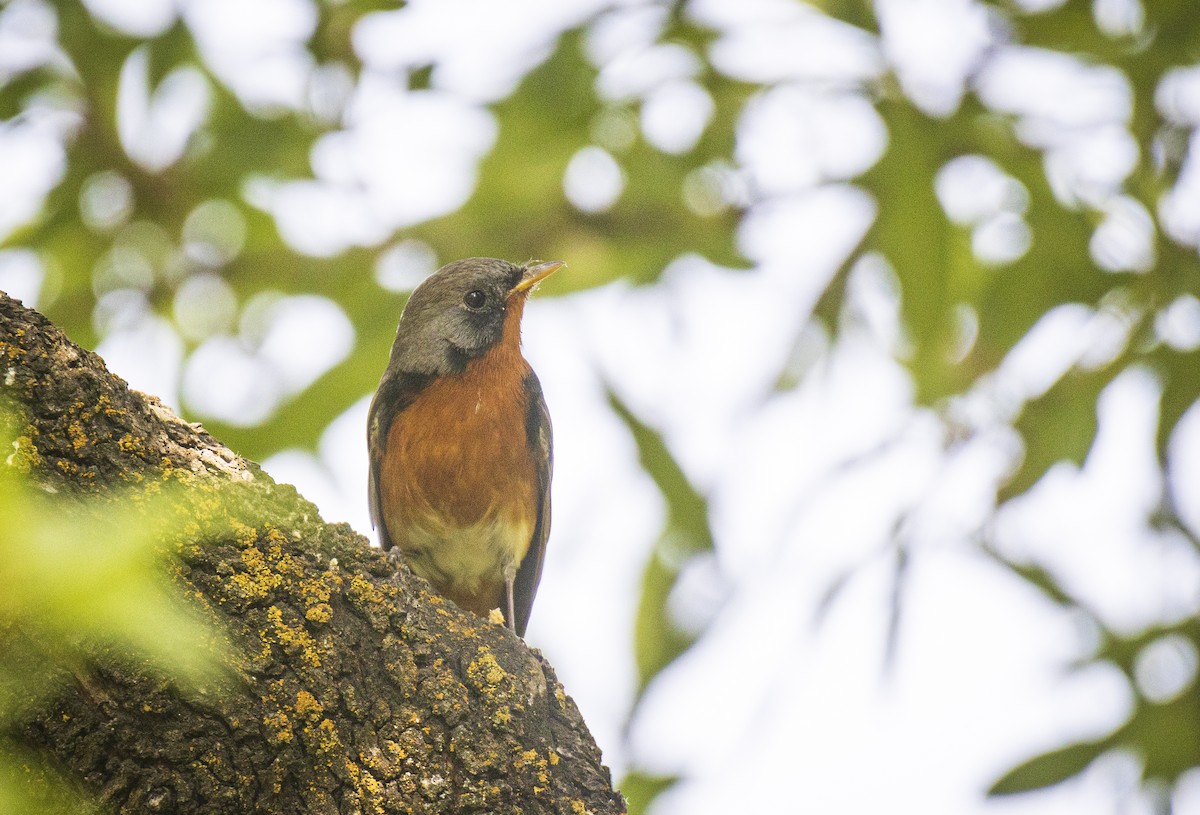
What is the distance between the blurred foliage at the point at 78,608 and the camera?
3.67 feet

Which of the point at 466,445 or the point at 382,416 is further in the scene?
the point at 382,416

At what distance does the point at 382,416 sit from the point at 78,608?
3.83 meters

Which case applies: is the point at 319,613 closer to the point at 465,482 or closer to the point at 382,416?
the point at 465,482

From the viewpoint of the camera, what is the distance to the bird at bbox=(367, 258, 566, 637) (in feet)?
15.8

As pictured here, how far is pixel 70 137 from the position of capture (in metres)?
5.01

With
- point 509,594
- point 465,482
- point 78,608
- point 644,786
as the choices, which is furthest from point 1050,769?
point 78,608

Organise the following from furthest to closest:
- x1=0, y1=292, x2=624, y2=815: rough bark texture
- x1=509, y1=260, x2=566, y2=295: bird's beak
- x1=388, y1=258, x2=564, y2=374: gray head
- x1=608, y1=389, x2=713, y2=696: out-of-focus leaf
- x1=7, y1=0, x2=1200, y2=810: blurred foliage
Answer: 1. x1=509, y1=260, x2=566, y2=295: bird's beak
2. x1=608, y1=389, x2=713, y2=696: out-of-focus leaf
3. x1=388, y1=258, x2=564, y2=374: gray head
4. x1=7, y1=0, x2=1200, y2=810: blurred foliage
5. x1=0, y1=292, x2=624, y2=815: rough bark texture

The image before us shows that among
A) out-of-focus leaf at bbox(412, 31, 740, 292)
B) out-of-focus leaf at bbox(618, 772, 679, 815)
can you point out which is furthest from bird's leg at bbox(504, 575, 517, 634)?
out-of-focus leaf at bbox(412, 31, 740, 292)

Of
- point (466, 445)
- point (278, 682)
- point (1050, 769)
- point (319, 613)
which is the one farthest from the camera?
point (466, 445)

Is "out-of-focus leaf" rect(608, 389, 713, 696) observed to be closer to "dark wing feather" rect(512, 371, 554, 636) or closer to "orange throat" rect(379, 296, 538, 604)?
"dark wing feather" rect(512, 371, 554, 636)

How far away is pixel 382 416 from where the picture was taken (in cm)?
494

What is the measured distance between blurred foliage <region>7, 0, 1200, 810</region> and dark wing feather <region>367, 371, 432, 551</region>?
277 mm

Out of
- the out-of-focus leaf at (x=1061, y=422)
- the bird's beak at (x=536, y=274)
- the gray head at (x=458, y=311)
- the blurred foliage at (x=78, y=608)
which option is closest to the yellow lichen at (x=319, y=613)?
the blurred foliage at (x=78, y=608)

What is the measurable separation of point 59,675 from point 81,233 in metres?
3.56
